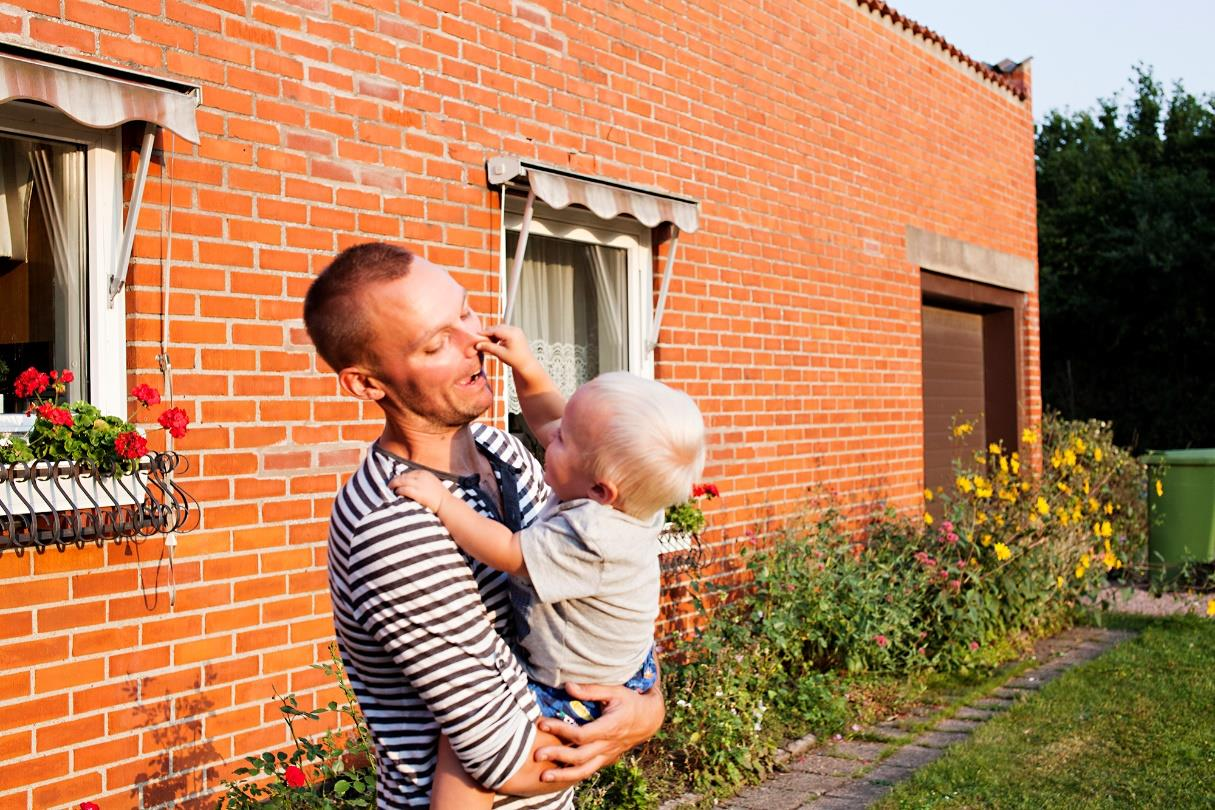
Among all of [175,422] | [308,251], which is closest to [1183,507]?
[308,251]

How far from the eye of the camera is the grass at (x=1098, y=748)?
16.2 ft

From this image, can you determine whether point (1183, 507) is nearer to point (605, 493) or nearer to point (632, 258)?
point (632, 258)

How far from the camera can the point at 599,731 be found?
6.20ft

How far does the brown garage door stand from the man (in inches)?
329

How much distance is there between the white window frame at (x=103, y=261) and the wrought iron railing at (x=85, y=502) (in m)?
0.29

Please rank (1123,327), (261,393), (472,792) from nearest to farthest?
(472,792)
(261,393)
(1123,327)

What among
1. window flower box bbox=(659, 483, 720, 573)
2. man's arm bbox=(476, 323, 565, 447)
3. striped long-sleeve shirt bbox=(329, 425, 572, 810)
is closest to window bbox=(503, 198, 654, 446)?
window flower box bbox=(659, 483, 720, 573)

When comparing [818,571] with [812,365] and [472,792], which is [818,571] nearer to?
[812,365]

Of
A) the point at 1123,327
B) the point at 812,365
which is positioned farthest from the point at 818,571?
the point at 1123,327

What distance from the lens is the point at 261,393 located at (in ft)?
14.1

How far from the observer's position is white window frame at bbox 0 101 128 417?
153 inches

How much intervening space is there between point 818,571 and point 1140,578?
5.57m

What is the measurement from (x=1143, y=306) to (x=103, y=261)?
20585mm

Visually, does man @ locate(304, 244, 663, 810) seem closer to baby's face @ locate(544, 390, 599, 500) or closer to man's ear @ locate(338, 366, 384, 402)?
man's ear @ locate(338, 366, 384, 402)
